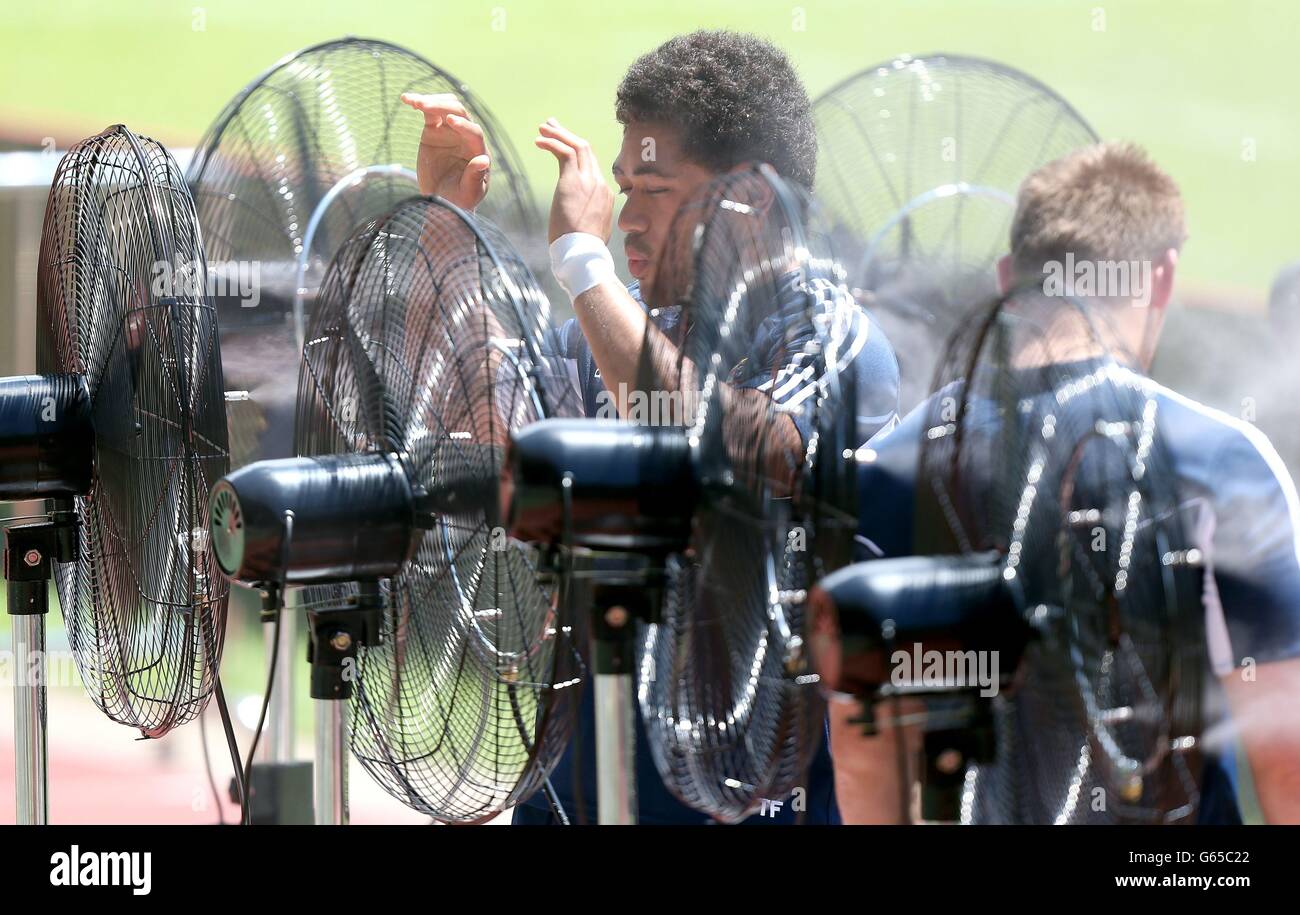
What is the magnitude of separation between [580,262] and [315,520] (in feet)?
1.43

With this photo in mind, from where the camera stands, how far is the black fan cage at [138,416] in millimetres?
1747

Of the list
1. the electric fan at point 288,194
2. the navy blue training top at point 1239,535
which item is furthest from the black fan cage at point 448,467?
the electric fan at point 288,194

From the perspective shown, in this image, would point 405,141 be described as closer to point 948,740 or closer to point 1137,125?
point 1137,125

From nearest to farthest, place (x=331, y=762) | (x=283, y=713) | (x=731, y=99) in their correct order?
(x=331, y=762), (x=731, y=99), (x=283, y=713)

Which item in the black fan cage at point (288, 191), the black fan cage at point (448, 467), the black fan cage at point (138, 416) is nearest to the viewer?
the black fan cage at point (448, 467)

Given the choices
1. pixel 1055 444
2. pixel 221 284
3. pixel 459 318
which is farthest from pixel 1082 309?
pixel 221 284

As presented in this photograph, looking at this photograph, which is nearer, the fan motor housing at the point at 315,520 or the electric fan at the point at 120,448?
the fan motor housing at the point at 315,520

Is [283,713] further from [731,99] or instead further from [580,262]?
[731,99]

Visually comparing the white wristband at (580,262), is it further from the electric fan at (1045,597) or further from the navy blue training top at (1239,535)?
the electric fan at (1045,597)

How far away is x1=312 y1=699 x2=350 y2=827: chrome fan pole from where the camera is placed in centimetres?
171

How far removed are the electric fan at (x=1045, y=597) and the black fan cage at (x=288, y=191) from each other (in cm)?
103

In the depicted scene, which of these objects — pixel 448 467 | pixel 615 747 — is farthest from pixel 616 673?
pixel 448 467

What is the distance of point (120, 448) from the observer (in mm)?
1946

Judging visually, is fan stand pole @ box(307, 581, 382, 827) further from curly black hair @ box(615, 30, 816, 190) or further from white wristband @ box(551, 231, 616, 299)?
curly black hair @ box(615, 30, 816, 190)
